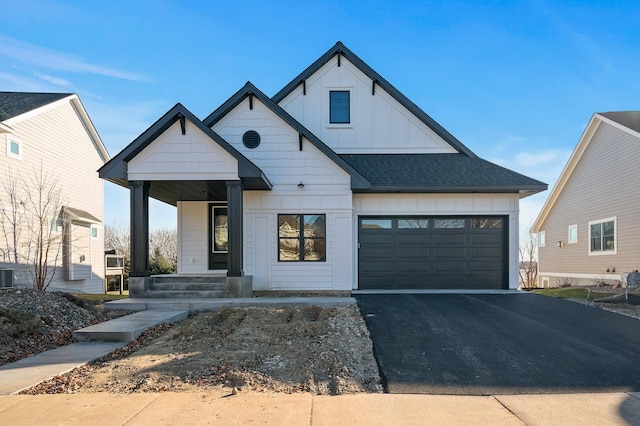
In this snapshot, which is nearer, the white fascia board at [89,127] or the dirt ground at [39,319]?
the dirt ground at [39,319]

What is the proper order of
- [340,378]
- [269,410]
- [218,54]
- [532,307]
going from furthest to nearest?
[218,54] → [532,307] → [340,378] → [269,410]

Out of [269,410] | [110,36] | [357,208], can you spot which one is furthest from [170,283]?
[110,36]

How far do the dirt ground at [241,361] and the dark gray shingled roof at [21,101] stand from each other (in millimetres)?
11287

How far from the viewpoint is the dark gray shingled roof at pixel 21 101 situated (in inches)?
543

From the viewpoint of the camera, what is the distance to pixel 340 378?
15.3 feet

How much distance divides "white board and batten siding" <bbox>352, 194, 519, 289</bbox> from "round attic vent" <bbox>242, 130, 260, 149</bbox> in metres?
3.24

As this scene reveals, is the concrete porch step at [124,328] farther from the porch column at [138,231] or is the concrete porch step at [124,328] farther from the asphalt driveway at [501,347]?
the asphalt driveway at [501,347]

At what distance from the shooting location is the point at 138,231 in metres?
10.0

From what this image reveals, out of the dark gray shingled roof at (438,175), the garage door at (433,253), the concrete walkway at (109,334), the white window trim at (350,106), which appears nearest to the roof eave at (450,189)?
the dark gray shingled roof at (438,175)

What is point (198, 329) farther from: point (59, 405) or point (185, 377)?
point (59, 405)

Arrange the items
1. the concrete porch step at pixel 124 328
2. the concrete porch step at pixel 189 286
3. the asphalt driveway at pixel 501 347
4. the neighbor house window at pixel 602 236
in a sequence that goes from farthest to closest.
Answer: the neighbor house window at pixel 602 236 → the concrete porch step at pixel 189 286 → the concrete porch step at pixel 124 328 → the asphalt driveway at pixel 501 347

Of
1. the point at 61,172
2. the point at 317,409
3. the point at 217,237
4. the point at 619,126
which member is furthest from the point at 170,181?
the point at 619,126

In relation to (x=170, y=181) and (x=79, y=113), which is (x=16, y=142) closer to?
(x=79, y=113)

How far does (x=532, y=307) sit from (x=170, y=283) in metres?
8.90
